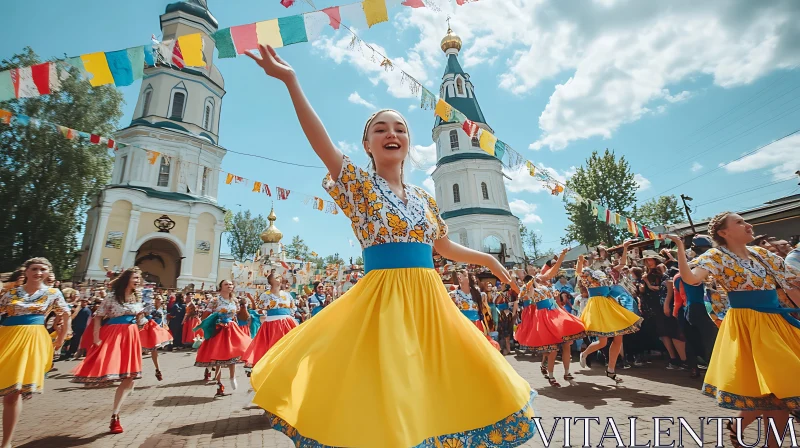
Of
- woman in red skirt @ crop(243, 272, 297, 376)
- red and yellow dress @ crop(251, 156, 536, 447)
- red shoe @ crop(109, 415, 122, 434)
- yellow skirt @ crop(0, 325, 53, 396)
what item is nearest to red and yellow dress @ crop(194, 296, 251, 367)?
woman in red skirt @ crop(243, 272, 297, 376)

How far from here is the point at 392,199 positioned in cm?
204

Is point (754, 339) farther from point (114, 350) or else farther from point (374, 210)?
point (114, 350)

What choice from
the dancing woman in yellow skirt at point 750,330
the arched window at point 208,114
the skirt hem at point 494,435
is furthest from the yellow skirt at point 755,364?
the arched window at point 208,114

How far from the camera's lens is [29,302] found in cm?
471

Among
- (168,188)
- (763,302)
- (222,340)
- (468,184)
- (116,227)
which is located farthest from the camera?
(468,184)

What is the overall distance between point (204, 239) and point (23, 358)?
970 inches

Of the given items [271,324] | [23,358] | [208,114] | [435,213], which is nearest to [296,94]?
[435,213]

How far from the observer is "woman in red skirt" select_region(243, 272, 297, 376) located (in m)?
6.90

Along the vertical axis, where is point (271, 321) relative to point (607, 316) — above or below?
above

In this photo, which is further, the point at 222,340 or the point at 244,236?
the point at 244,236

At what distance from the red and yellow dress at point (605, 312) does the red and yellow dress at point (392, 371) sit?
245 inches

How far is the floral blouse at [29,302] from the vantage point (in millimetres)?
4617

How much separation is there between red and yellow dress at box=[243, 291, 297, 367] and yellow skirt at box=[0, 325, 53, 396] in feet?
9.51

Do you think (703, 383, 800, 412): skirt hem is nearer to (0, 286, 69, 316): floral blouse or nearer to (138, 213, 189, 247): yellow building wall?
(0, 286, 69, 316): floral blouse
